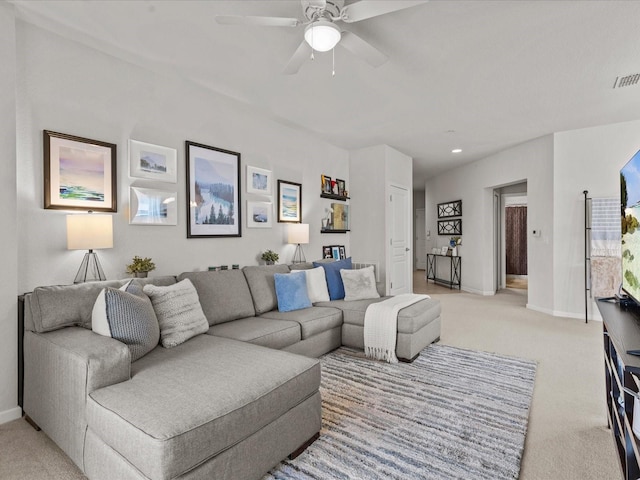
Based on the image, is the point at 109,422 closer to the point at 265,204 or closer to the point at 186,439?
the point at 186,439

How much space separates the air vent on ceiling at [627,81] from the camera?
127 inches

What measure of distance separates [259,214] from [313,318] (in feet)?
5.00

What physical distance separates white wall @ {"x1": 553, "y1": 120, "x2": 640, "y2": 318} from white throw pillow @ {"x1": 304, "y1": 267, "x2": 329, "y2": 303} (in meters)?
3.60

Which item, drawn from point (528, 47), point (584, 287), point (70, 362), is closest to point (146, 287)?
point (70, 362)

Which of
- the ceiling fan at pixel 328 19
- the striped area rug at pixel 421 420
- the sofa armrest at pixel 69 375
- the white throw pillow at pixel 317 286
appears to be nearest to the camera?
the sofa armrest at pixel 69 375

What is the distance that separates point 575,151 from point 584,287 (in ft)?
6.26

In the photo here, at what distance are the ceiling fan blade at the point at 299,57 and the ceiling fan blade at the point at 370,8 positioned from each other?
1.08 ft

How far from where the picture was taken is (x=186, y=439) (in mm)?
1271

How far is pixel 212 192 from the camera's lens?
3.52m

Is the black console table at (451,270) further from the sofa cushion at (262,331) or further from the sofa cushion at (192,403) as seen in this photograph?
the sofa cushion at (192,403)

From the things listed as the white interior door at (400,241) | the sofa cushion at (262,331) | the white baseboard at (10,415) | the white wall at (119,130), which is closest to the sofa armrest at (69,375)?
the white baseboard at (10,415)

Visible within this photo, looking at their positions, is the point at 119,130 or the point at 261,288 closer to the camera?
the point at 119,130

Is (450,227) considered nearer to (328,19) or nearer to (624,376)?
(328,19)

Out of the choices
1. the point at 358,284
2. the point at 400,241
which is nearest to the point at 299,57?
the point at 358,284
